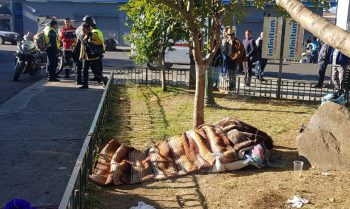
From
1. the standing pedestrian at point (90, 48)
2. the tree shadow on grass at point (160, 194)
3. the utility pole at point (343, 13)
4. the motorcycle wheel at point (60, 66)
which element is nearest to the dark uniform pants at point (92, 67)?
the standing pedestrian at point (90, 48)

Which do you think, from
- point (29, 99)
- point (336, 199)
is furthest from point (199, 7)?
point (29, 99)

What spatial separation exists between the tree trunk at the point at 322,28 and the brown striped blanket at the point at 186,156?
10.4ft

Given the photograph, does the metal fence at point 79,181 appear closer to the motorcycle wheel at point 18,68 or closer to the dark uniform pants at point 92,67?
the dark uniform pants at point 92,67

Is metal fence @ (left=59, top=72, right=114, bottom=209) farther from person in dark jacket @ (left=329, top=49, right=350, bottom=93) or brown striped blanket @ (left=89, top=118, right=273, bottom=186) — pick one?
person in dark jacket @ (left=329, top=49, right=350, bottom=93)

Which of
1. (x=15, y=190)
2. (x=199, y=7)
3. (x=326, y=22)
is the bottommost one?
(x=15, y=190)

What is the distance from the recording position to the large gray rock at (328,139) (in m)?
5.32

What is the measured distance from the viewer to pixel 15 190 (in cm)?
506

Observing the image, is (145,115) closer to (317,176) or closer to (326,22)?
(317,176)

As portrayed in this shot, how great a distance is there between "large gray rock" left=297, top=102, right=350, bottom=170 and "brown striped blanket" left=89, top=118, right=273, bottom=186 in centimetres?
57

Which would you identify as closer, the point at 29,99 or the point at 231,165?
the point at 231,165

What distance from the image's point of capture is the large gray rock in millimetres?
5320

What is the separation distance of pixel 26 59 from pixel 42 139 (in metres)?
7.05

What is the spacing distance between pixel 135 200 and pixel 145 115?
160 inches

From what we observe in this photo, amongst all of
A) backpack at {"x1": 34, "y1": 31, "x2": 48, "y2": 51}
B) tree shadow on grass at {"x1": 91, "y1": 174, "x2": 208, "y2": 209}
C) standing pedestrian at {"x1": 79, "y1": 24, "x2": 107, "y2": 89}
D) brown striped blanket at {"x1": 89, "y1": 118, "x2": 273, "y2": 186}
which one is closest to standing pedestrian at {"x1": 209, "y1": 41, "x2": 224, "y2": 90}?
standing pedestrian at {"x1": 79, "y1": 24, "x2": 107, "y2": 89}
